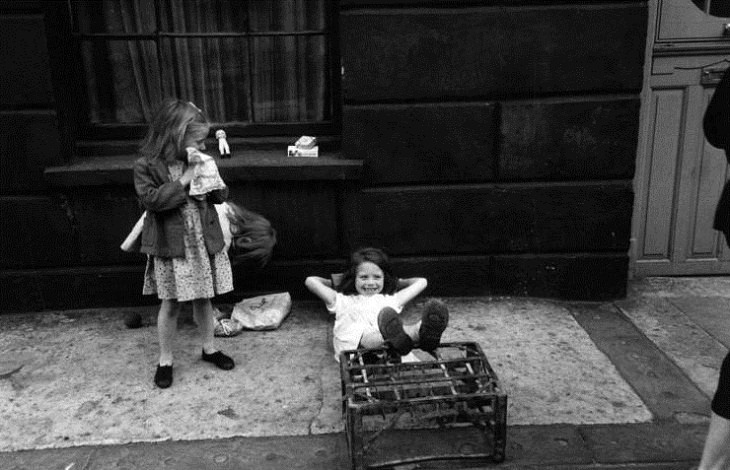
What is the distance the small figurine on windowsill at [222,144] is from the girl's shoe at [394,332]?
1.96 metres

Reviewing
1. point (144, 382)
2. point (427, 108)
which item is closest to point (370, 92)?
point (427, 108)

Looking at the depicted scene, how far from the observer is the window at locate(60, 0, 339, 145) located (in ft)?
15.9

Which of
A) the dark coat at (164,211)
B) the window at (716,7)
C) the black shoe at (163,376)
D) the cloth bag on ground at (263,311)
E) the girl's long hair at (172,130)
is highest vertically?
the window at (716,7)

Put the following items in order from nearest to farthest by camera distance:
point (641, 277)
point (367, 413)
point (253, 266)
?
point (367, 413) < point (253, 266) < point (641, 277)

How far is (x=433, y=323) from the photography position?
341 centimetres

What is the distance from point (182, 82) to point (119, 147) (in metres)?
0.63

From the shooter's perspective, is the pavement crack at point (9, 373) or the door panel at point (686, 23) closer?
the pavement crack at point (9, 373)

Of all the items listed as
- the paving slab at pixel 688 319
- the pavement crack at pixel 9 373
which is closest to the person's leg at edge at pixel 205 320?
the pavement crack at pixel 9 373

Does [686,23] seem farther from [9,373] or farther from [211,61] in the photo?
[9,373]

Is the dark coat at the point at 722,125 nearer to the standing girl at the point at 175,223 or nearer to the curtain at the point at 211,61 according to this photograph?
the standing girl at the point at 175,223

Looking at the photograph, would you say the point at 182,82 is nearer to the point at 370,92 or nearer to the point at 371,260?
the point at 370,92

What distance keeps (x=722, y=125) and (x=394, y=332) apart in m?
1.66

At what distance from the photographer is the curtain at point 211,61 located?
4848mm

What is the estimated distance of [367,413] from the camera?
3.11m
